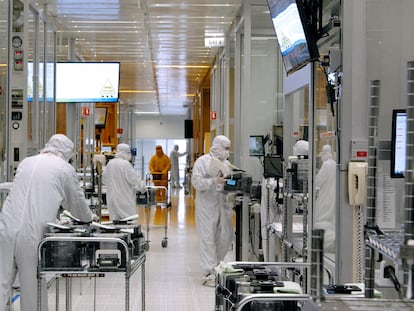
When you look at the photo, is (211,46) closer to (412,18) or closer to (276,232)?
(276,232)

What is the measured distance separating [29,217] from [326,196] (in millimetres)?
2142

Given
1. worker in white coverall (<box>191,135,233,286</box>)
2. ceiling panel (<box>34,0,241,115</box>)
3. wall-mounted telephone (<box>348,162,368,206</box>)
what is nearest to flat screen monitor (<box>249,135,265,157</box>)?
worker in white coverall (<box>191,135,233,286</box>)

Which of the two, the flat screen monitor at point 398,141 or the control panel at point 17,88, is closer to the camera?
the flat screen monitor at point 398,141

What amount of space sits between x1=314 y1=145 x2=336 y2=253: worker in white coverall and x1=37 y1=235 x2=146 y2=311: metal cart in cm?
132

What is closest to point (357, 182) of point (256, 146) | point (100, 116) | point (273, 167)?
point (273, 167)

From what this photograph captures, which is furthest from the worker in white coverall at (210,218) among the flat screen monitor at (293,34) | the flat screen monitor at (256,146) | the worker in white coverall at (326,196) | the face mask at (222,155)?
the worker in white coverall at (326,196)

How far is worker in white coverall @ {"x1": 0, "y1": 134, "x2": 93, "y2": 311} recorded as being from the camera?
4637 millimetres

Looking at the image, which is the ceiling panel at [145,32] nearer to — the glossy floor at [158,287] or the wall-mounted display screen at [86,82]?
the wall-mounted display screen at [86,82]

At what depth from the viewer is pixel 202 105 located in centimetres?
2038

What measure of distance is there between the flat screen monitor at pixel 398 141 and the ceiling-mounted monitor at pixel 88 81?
6.93 m

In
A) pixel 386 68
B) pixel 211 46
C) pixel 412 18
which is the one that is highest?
pixel 211 46

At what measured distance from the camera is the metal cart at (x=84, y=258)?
13.6 feet

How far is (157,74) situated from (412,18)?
14.2m

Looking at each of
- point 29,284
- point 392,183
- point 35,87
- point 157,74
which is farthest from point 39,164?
point 157,74
